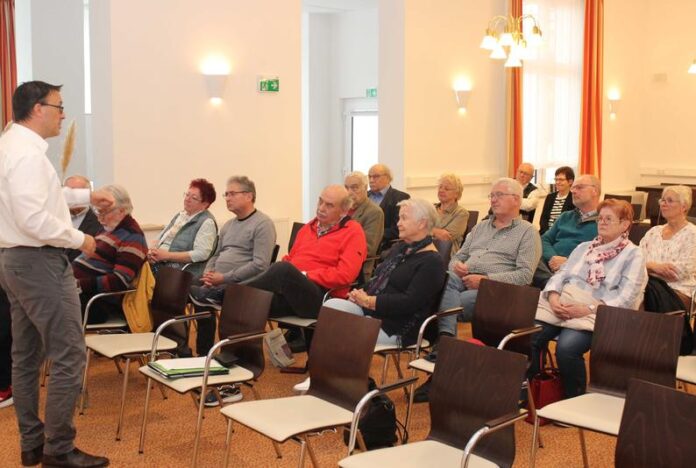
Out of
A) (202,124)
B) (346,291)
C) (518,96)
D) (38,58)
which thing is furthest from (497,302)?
A: (38,58)

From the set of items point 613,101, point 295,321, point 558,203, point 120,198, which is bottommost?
point 295,321

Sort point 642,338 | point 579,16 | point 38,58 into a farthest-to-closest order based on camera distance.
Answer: point 579,16, point 38,58, point 642,338

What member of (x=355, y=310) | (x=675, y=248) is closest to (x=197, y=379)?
(x=355, y=310)

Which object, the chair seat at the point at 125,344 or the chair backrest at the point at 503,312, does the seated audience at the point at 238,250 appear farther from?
the chair backrest at the point at 503,312

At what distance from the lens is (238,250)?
5531mm

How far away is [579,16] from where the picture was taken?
11.5 metres

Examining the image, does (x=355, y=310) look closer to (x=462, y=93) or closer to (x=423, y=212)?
(x=423, y=212)

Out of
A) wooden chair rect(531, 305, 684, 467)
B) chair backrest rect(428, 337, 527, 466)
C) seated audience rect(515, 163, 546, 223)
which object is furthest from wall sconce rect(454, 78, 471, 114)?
chair backrest rect(428, 337, 527, 466)

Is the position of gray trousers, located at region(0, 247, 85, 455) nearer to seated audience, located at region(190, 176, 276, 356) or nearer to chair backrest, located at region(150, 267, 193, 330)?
chair backrest, located at region(150, 267, 193, 330)

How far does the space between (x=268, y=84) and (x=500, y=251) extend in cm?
343

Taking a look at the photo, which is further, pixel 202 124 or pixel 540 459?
pixel 202 124

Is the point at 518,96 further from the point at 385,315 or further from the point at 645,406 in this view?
the point at 645,406

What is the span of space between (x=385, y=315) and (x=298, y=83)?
13.6ft

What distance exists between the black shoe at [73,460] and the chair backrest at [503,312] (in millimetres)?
1974
